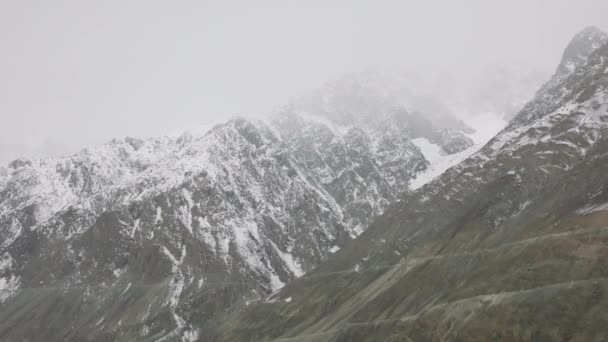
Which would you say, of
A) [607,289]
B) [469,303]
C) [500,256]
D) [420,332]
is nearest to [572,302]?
[607,289]

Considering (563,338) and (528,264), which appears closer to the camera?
(563,338)

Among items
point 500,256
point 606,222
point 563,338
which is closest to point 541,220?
point 500,256

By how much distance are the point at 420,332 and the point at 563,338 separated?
43.7 metres

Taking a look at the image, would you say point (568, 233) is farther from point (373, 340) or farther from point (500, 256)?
point (373, 340)

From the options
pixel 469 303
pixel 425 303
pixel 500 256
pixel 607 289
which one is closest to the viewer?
pixel 607 289

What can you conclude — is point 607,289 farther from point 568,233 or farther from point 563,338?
point 568,233

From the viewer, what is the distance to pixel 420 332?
144000mm

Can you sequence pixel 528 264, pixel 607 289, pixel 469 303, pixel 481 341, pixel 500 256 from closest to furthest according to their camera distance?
pixel 607 289, pixel 481 341, pixel 469 303, pixel 528 264, pixel 500 256

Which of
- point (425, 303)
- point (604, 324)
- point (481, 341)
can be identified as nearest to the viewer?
point (604, 324)

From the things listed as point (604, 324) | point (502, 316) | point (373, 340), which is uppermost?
point (373, 340)

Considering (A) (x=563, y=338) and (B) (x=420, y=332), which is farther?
(B) (x=420, y=332)

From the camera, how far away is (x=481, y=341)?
120 meters

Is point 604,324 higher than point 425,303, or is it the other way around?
point 425,303

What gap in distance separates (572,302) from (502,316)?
49.4ft
